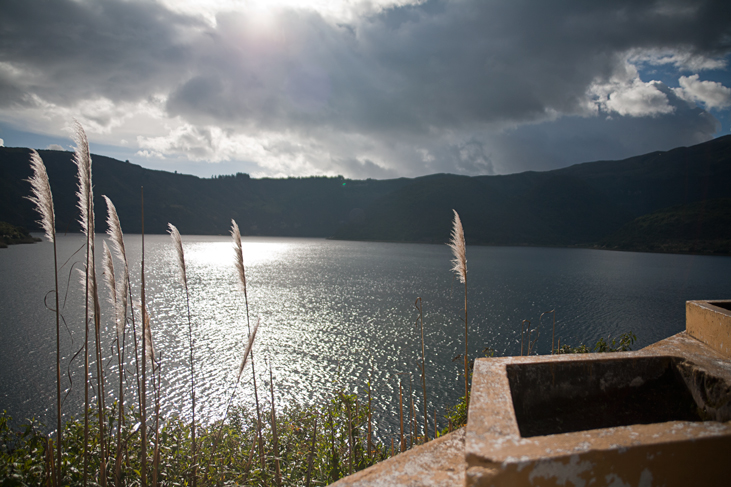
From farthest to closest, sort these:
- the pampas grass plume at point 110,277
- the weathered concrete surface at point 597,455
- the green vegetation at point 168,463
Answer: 1. the pampas grass plume at point 110,277
2. the green vegetation at point 168,463
3. the weathered concrete surface at point 597,455

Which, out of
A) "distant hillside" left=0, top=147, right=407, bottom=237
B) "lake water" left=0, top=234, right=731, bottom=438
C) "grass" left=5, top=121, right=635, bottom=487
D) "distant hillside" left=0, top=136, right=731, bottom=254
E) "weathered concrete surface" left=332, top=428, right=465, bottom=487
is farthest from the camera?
"distant hillside" left=0, top=136, right=731, bottom=254

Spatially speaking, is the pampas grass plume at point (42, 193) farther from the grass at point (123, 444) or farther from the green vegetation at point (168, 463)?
the green vegetation at point (168, 463)

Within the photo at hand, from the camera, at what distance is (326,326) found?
74.3 feet

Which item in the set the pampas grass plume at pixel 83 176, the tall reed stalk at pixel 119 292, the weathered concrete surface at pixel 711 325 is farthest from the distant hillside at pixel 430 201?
the pampas grass plume at pixel 83 176

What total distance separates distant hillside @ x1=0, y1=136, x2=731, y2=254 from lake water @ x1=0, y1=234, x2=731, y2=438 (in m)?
83.2

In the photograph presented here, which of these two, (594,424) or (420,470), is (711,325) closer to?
(594,424)

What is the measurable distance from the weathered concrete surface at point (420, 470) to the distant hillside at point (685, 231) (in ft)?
360

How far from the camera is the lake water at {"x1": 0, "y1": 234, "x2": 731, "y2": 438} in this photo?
44.3 ft

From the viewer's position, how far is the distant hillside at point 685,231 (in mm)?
82850

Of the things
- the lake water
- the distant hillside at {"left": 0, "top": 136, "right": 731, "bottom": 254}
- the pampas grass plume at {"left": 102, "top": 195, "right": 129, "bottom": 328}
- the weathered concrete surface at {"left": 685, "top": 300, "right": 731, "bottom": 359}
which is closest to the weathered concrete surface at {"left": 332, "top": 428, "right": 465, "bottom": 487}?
the lake water

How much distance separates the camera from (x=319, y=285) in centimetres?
3747

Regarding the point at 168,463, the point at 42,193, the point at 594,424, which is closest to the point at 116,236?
the point at 42,193

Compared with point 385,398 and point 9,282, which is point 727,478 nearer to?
point 385,398

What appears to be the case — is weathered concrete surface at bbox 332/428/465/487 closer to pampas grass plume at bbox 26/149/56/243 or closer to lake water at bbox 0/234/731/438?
lake water at bbox 0/234/731/438
